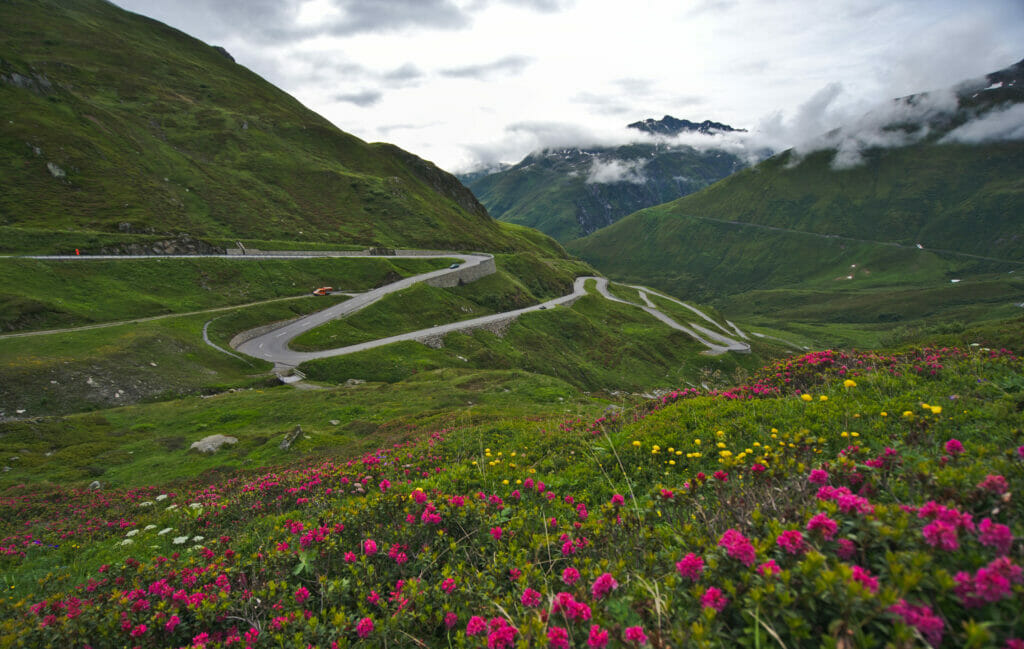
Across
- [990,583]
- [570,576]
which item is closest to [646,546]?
[570,576]

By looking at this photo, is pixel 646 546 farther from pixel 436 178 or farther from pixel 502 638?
pixel 436 178

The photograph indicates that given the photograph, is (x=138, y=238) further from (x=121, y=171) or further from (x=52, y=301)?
(x=121, y=171)

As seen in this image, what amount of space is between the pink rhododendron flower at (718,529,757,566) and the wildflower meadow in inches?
0.8

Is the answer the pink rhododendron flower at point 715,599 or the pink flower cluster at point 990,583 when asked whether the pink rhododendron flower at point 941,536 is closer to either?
the pink flower cluster at point 990,583

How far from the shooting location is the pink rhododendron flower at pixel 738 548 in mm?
3181

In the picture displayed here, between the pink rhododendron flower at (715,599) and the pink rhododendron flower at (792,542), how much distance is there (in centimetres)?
62

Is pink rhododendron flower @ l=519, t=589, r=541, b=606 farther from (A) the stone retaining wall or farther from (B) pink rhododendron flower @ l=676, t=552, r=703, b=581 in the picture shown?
(A) the stone retaining wall

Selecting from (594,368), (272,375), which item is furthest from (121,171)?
(594,368)

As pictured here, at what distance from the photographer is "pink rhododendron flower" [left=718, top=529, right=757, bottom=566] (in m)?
3.18

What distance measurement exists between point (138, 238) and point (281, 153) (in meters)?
73.1

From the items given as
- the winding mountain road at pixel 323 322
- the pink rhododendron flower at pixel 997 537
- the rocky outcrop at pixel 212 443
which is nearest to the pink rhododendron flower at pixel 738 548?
the pink rhododendron flower at pixel 997 537

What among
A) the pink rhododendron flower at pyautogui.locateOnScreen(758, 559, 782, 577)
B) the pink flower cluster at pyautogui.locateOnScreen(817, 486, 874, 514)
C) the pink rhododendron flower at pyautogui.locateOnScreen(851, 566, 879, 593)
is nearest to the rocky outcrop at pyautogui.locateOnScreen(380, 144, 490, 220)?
the pink flower cluster at pyautogui.locateOnScreen(817, 486, 874, 514)

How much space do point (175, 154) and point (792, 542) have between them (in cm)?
12882

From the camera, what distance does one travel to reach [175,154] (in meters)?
96.0
